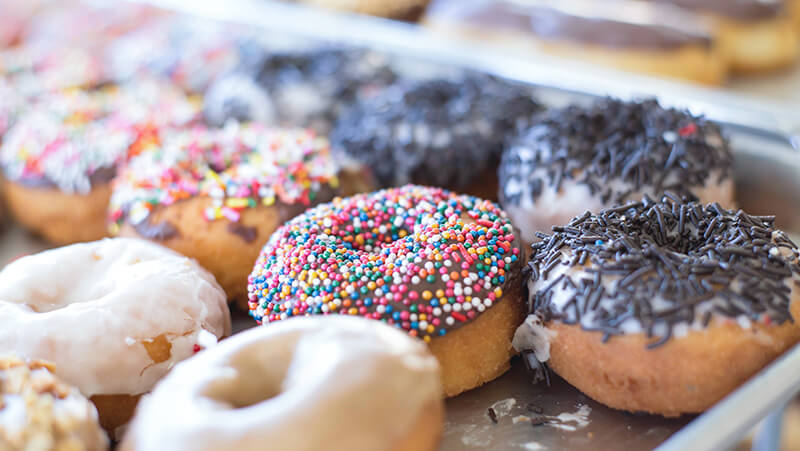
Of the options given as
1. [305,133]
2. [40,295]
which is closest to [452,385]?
[40,295]

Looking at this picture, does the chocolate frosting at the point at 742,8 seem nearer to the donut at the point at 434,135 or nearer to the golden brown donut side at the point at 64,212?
the donut at the point at 434,135

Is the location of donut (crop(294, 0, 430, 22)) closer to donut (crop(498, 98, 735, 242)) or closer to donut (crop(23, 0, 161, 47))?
donut (crop(23, 0, 161, 47))

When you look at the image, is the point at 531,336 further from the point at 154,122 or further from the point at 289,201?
the point at 154,122

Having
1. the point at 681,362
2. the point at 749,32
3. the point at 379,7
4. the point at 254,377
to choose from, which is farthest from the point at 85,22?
the point at 681,362

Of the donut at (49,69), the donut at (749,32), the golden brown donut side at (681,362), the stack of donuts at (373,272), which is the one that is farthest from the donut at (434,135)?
the donut at (749,32)

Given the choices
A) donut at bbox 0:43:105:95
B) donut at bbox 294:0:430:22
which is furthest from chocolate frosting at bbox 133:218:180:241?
donut at bbox 294:0:430:22

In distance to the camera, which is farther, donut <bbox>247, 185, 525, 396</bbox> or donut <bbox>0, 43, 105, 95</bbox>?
donut <bbox>0, 43, 105, 95</bbox>
